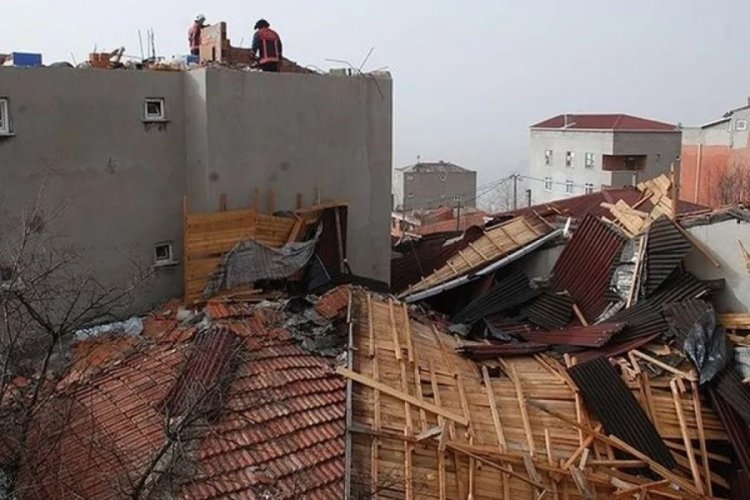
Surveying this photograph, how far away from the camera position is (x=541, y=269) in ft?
58.0

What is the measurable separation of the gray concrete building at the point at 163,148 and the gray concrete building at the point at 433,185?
4259 centimetres

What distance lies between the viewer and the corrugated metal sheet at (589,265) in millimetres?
15547

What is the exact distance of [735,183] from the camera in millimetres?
34469

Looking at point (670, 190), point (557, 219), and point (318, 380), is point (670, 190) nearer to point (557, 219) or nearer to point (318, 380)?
point (557, 219)

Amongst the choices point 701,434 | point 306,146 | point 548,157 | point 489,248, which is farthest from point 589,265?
point 548,157

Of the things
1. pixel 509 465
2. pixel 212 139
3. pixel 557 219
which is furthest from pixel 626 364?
pixel 212 139

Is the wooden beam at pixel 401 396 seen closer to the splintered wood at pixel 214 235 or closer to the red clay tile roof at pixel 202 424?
the red clay tile roof at pixel 202 424

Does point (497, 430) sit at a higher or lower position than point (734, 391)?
lower

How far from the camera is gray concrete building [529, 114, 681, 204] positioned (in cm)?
4572

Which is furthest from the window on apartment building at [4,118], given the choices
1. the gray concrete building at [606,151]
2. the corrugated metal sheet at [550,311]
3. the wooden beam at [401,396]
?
the gray concrete building at [606,151]

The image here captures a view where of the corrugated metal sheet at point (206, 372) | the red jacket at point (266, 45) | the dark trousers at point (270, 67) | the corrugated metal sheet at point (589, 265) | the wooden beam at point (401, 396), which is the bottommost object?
the wooden beam at point (401, 396)

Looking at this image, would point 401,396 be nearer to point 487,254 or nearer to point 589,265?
point 589,265

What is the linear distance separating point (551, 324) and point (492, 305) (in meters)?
1.54

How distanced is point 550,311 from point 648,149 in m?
34.2
